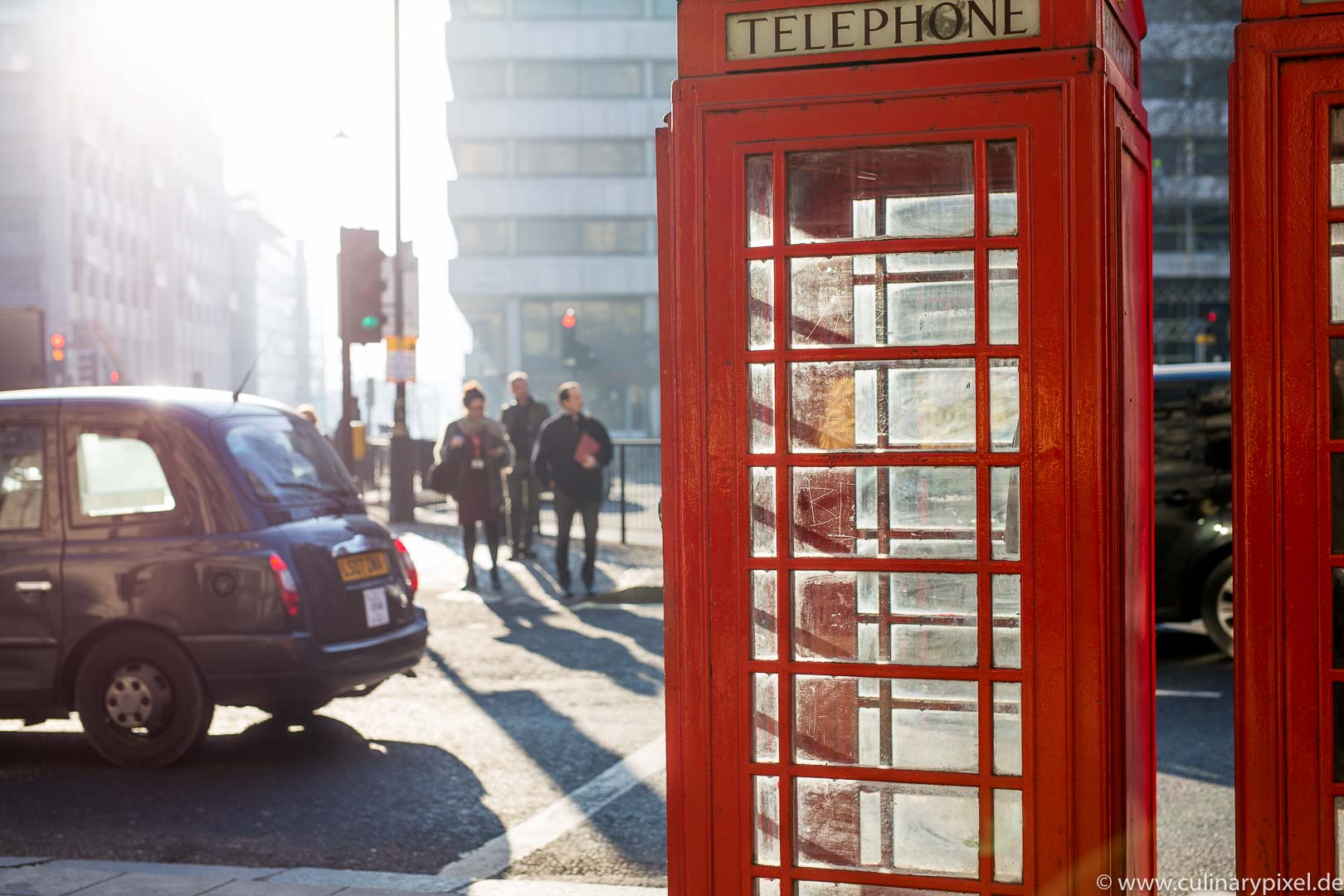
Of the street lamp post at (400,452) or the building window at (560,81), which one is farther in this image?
the building window at (560,81)

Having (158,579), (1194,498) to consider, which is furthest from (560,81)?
(158,579)

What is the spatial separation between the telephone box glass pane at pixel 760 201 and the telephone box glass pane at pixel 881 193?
0.04 m

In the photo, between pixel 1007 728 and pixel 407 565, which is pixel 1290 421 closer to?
pixel 1007 728

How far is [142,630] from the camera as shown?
7.10 metres

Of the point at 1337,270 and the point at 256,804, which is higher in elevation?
the point at 1337,270

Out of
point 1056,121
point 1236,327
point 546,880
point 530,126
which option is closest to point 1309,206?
point 1236,327

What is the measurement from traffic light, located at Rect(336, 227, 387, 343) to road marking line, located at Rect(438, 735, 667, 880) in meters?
12.7

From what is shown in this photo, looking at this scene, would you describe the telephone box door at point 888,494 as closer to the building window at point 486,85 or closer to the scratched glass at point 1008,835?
the scratched glass at point 1008,835

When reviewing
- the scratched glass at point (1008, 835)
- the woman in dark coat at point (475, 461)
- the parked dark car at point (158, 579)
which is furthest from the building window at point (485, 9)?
the scratched glass at point (1008, 835)

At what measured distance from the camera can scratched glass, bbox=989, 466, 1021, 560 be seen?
3.18 meters

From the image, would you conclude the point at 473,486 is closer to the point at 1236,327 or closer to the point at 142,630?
the point at 142,630

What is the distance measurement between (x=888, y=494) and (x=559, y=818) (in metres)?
3.23

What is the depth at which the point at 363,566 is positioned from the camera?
755 centimetres

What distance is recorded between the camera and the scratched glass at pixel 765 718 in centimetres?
336
